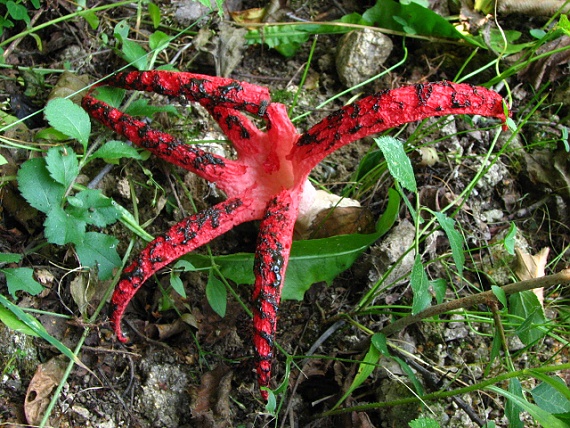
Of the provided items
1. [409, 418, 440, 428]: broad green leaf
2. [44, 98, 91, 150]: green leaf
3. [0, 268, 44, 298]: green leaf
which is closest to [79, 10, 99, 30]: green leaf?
[44, 98, 91, 150]: green leaf

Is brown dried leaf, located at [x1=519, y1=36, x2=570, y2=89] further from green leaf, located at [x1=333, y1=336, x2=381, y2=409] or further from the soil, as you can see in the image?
green leaf, located at [x1=333, y1=336, x2=381, y2=409]

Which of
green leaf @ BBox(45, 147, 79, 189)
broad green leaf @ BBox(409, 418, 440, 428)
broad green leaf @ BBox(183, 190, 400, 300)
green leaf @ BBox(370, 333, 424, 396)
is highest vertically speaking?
green leaf @ BBox(45, 147, 79, 189)

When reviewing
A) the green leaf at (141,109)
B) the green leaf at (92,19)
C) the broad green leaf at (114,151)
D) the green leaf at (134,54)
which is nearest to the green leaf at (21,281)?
the broad green leaf at (114,151)

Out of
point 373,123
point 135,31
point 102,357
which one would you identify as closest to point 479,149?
point 373,123

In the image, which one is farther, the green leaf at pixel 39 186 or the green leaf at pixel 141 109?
the green leaf at pixel 141 109

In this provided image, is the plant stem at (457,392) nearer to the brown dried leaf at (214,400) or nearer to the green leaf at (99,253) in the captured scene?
the brown dried leaf at (214,400)

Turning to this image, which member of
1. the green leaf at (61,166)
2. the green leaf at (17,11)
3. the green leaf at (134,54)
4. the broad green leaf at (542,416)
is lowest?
the broad green leaf at (542,416)

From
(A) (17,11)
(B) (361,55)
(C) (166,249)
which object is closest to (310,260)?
(C) (166,249)
